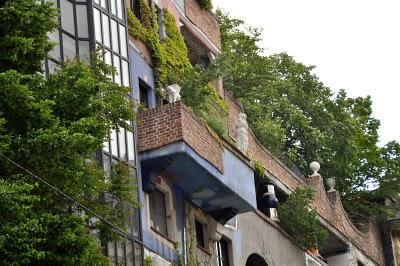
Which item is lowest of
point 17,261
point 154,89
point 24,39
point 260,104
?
point 17,261

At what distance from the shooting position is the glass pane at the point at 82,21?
26656 millimetres

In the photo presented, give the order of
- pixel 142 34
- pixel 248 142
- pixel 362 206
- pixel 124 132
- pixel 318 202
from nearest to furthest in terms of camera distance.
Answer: pixel 124 132
pixel 142 34
pixel 248 142
pixel 318 202
pixel 362 206

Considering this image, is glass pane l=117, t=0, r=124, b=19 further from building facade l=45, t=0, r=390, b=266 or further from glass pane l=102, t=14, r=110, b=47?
glass pane l=102, t=14, r=110, b=47

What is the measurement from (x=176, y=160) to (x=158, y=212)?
120 centimetres

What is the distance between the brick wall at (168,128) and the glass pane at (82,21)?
229cm

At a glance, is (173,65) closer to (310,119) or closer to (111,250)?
(111,250)

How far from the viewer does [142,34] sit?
30.1 m

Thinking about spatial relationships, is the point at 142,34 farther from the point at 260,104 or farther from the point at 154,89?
the point at 260,104

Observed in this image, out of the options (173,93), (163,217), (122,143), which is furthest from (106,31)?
(163,217)

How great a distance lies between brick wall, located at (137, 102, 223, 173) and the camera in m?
28.1

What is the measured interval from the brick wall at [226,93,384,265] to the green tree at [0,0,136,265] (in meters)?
12.7

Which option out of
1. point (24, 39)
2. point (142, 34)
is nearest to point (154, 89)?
point (142, 34)

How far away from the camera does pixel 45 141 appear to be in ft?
66.8

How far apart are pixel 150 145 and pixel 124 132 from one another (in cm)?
110
